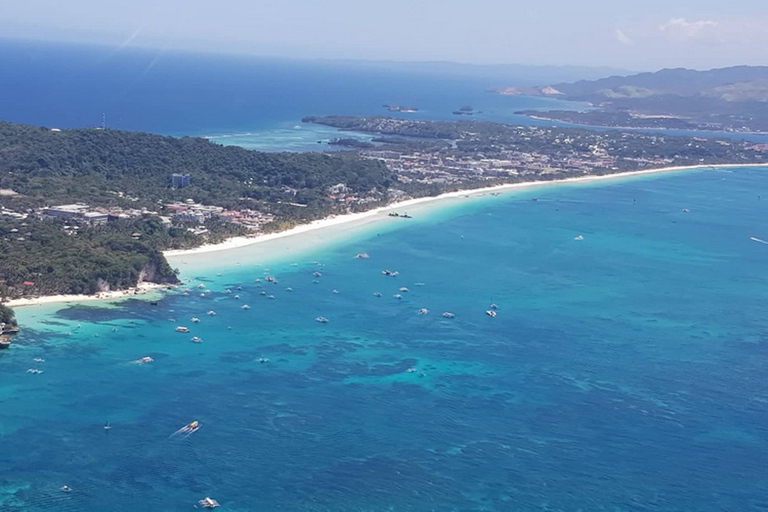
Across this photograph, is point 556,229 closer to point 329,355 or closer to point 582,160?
point 329,355

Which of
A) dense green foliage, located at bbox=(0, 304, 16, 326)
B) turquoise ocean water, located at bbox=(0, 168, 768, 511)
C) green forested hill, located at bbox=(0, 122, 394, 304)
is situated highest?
green forested hill, located at bbox=(0, 122, 394, 304)

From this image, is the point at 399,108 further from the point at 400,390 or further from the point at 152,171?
the point at 400,390

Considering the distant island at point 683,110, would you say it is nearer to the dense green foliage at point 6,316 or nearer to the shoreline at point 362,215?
the shoreline at point 362,215

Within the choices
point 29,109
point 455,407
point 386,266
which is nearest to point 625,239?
point 386,266

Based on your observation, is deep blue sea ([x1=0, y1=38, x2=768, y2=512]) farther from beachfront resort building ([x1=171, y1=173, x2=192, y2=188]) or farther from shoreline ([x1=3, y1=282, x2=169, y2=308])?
beachfront resort building ([x1=171, y1=173, x2=192, y2=188])

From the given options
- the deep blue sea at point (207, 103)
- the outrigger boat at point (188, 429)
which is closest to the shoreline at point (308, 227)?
the outrigger boat at point (188, 429)

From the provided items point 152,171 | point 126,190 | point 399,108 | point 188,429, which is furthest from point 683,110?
point 188,429

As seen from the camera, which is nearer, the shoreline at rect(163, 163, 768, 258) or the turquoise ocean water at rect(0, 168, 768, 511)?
the turquoise ocean water at rect(0, 168, 768, 511)

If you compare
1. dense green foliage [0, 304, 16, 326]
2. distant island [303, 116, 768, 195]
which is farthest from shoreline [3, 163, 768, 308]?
dense green foliage [0, 304, 16, 326]
